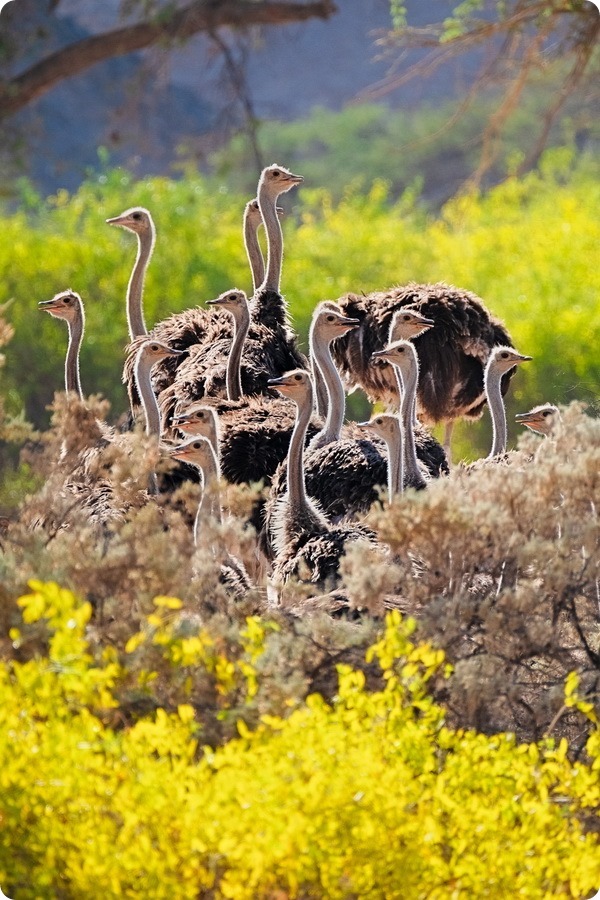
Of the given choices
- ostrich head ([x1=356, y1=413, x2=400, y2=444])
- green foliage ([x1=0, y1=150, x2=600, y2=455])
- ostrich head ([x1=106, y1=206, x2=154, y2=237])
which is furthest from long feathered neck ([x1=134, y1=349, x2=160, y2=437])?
green foliage ([x1=0, y1=150, x2=600, y2=455])

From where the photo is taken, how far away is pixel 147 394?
711 cm

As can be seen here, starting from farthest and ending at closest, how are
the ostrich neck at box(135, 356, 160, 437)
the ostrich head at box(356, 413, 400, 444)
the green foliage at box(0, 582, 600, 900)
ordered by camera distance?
the ostrich neck at box(135, 356, 160, 437) < the ostrich head at box(356, 413, 400, 444) < the green foliage at box(0, 582, 600, 900)

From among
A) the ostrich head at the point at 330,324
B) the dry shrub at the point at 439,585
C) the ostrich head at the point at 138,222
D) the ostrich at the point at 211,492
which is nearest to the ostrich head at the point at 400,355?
the ostrich head at the point at 330,324

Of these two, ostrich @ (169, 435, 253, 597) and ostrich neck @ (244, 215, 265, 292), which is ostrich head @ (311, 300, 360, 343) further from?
ostrich @ (169, 435, 253, 597)

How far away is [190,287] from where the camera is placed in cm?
1897

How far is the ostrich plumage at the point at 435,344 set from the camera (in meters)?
8.57

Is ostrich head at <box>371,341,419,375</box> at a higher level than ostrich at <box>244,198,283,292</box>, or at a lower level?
lower

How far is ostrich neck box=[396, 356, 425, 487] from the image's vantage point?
6.60m

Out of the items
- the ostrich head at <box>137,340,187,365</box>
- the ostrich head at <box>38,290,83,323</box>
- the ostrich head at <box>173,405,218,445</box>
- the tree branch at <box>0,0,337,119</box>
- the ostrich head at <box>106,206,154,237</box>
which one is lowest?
the ostrich head at <box>173,405,218,445</box>

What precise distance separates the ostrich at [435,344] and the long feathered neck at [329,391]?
91cm

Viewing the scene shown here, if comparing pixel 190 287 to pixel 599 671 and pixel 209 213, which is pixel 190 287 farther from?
pixel 599 671

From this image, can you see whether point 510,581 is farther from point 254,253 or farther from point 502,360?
point 254,253

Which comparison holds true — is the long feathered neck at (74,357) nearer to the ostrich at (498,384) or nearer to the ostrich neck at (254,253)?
the ostrich neck at (254,253)

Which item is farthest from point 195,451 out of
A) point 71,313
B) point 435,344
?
point 435,344
